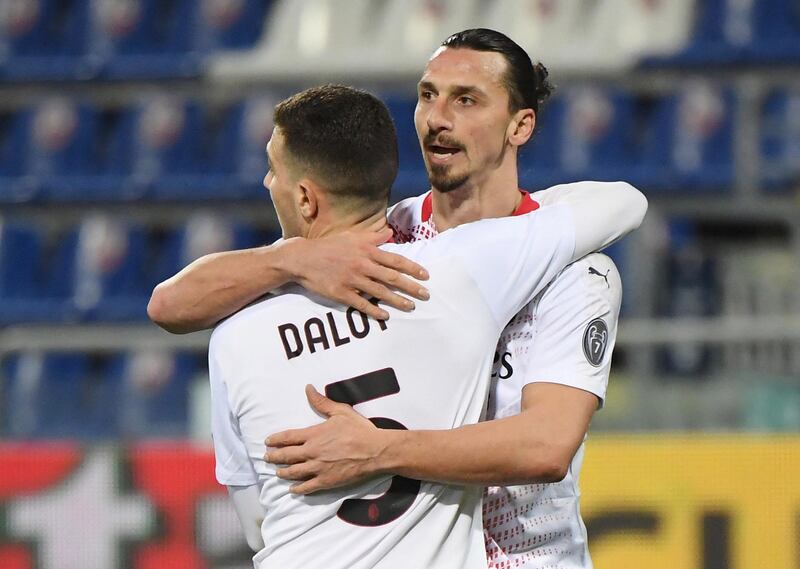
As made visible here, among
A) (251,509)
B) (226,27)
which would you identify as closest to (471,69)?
(251,509)

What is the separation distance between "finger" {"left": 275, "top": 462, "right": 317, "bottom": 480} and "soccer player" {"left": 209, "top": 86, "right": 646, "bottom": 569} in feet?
0.15

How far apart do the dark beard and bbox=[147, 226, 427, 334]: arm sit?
1.10ft

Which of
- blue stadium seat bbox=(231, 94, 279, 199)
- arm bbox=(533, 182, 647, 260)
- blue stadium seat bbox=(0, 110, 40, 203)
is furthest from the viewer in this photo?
blue stadium seat bbox=(0, 110, 40, 203)

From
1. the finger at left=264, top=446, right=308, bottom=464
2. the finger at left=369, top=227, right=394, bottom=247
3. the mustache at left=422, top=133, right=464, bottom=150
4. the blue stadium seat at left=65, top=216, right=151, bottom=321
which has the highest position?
the blue stadium seat at left=65, top=216, right=151, bottom=321

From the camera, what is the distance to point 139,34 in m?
9.92

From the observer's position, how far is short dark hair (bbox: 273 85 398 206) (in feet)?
7.68

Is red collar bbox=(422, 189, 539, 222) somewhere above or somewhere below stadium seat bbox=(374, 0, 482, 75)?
below

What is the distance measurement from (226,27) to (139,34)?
2.13ft

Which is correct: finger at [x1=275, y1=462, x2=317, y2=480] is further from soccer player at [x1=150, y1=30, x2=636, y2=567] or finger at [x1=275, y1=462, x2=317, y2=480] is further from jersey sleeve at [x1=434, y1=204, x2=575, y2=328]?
jersey sleeve at [x1=434, y1=204, x2=575, y2=328]

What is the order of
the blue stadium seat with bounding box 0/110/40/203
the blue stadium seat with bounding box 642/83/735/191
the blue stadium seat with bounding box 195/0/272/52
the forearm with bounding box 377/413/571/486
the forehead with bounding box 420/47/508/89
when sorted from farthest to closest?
the blue stadium seat with bounding box 195/0/272/52, the blue stadium seat with bounding box 0/110/40/203, the blue stadium seat with bounding box 642/83/735/191, the forehead with bounding box 420/47/508/89, the forearm with bounding box 377/413/571/486

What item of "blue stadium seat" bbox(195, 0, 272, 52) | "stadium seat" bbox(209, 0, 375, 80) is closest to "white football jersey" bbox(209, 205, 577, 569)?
"stadium seat" bbox(209, 0, 375, 80)

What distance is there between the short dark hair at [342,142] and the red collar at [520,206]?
0.44m

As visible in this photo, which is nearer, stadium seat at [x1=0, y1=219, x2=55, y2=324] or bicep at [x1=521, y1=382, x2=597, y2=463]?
bicep at [x1=521, y1=382, x2=597, y2=463]

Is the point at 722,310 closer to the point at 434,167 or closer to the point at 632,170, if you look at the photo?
the point at 632,170
